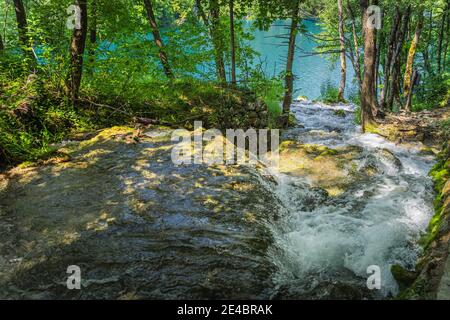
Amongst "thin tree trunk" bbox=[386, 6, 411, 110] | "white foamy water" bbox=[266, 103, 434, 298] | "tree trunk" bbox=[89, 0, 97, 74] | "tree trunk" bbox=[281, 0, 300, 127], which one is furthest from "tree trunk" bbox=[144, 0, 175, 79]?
"thin tree trunk" bbox=[386, 6, 411, 110]

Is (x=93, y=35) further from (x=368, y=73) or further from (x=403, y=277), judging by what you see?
(x=403, y=277)

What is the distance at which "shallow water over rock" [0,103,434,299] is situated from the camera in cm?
412

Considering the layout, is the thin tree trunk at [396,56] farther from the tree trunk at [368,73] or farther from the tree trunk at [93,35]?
the tree trunk at [93,35]

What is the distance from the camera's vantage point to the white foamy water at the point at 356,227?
4598mm

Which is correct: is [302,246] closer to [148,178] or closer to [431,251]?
[431,251]

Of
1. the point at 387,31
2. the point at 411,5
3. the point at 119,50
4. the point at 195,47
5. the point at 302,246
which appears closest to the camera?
the point at 302,246

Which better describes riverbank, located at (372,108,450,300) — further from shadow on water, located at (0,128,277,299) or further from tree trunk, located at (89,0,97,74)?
tree trunk, located at (89,0,97,74)

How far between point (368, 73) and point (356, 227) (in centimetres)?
802

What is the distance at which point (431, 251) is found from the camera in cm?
452

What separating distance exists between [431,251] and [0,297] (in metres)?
5.18

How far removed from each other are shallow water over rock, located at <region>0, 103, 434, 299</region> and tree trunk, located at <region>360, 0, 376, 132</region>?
13.5 feet

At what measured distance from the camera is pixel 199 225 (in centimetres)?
529

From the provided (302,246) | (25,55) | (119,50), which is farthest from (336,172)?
(25,55)

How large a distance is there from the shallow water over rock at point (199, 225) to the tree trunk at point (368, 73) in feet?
13.5
